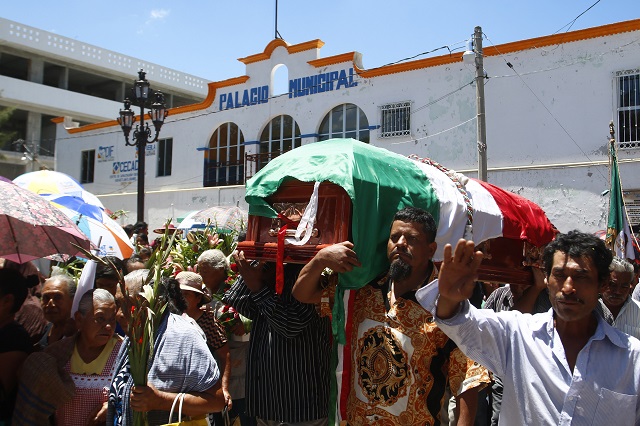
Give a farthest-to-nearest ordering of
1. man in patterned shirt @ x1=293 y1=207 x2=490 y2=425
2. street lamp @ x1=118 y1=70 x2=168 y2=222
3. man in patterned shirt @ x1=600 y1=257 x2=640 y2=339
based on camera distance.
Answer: street lamp @ x1=118 y1=70 x2=168 y2=222 < man in patterned shirt @ x1=600 y1=257 x2=640 y2=339 < man in patterned shirt @ x1=293 y1=207 x2=490 y2=425

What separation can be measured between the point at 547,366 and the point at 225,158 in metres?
19.0

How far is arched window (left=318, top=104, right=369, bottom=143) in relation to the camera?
1723cm

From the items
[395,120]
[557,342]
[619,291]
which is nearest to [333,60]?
[395,120]

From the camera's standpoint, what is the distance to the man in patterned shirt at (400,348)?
2.70 metres

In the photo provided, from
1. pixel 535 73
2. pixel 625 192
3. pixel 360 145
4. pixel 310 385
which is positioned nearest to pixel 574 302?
pixel 360 145

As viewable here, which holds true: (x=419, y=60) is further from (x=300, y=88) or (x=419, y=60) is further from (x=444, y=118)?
(x=300, y=88)

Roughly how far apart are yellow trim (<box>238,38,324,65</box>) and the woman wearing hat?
14989 mm

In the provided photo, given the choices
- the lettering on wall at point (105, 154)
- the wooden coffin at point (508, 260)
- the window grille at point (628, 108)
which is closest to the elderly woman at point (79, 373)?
the wooden coffin at point (508, 260)

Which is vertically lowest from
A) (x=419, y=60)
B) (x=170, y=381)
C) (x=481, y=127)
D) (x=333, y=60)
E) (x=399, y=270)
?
(x=170, y=381)

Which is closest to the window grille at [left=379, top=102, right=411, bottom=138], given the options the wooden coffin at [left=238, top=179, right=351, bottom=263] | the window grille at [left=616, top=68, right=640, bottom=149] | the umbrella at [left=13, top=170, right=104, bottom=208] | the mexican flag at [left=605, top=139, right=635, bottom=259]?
the window grille at [left=616, top=68, right=640, bottom=149]

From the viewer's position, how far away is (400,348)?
2.75 metres

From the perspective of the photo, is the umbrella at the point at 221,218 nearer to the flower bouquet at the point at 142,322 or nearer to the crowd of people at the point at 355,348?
the crowd of people at the point at 355,348

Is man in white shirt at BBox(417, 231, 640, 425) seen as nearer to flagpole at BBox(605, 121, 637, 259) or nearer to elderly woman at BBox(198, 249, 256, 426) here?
elderly woman at BBox(198, 249, 256, 426)

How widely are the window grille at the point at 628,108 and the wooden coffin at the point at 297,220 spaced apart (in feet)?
39.1
